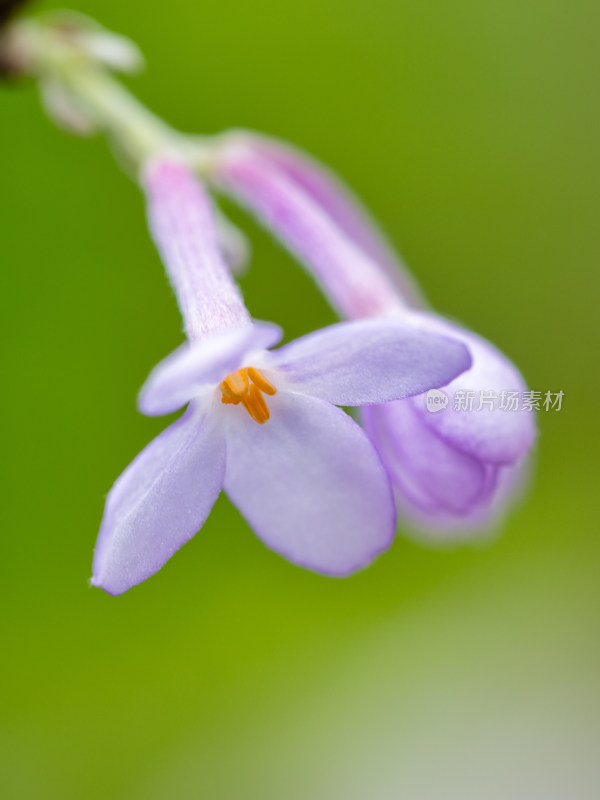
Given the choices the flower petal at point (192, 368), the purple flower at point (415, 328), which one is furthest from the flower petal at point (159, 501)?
the purple flower at point (415, 328)

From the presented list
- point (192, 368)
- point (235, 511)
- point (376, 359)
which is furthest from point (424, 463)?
point (235, 511)

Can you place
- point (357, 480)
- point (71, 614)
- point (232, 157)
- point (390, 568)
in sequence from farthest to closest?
point (390, 568) < point (71, 614) < point (232, 157) < point (357, 480)

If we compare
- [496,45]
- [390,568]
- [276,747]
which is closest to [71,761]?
[276,747]

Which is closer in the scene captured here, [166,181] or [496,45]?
[166,181]

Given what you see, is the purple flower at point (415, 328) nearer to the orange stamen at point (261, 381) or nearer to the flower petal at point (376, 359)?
the flower petal at point (376, 359)

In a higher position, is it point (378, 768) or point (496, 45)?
point (496, 45)

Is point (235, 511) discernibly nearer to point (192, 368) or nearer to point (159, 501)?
point (159, 501)

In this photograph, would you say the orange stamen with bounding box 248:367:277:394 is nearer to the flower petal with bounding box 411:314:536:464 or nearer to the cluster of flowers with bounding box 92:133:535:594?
the cluster of flowers with bounding box 92:133:535:594

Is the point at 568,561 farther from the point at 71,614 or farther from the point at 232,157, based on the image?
the point at 232,157
